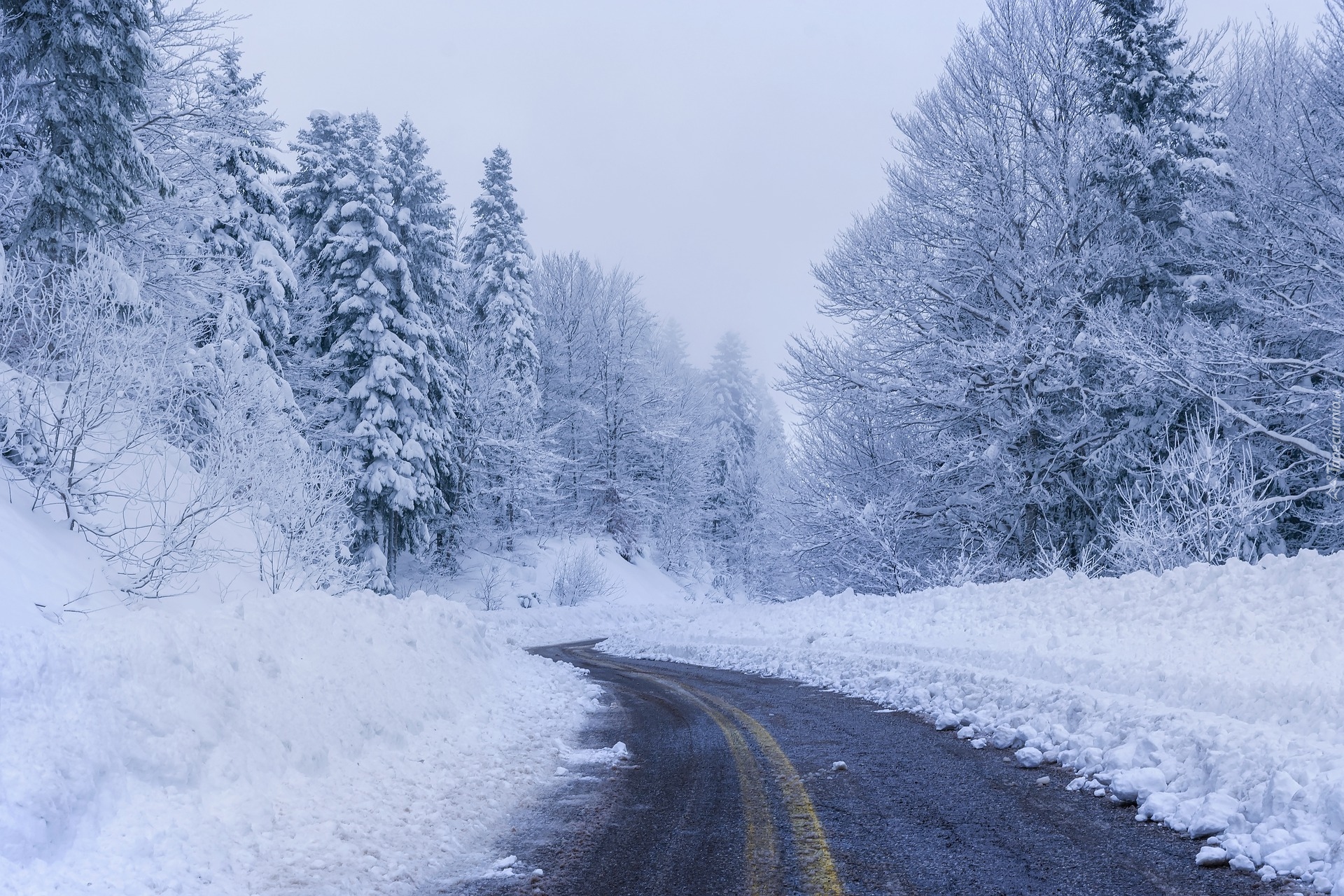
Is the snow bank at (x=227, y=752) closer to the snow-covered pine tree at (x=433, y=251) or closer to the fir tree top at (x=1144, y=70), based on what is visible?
the fir tree top at (x=1144, y=70)

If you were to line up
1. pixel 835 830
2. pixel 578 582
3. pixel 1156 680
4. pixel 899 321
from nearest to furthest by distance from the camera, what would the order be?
pixel 835 830
pixel 1156 680
pixel 899 321
pixel 578 582

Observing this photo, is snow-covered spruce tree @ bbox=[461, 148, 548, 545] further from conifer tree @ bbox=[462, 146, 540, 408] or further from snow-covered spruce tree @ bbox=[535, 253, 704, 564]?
snow-covered spruce tree @ bbox=[535, 253, 704, 564]

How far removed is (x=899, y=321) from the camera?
2069 cm

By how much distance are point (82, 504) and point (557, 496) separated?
3111 centimetres

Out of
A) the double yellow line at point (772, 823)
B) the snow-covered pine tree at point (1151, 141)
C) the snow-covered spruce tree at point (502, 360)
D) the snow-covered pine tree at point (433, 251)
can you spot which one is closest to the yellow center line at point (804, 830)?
the double yellow line at point (772, 823)

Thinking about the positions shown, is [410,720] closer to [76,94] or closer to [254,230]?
[76,94]

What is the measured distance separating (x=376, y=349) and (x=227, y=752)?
23974 mm

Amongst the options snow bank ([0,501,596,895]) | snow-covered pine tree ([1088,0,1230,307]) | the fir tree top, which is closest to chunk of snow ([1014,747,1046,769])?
snow bank ([0,501,596,895])

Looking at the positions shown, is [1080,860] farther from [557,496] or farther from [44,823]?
[557,496]

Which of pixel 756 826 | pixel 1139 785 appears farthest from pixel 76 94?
pixel 1139 785

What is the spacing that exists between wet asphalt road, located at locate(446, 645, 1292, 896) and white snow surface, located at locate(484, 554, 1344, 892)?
296 millimetres

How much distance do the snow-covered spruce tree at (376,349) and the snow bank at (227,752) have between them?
19161mm

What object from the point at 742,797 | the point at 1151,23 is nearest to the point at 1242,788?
the point at 742,797

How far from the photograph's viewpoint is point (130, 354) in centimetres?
942
